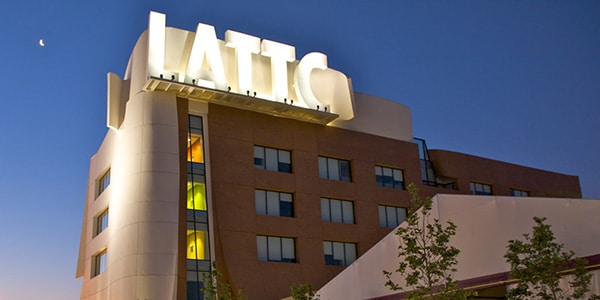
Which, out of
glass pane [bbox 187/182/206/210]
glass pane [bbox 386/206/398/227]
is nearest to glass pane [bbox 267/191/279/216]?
glass pane [bbox 187/182/206/210]

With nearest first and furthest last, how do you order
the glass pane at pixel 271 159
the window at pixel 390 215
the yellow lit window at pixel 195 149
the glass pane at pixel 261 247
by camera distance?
the glass pane at pixel 261 247
the yellow lit window at pixel 195 149
the glass pane at pixel 271 159
the window at pixel 390 215

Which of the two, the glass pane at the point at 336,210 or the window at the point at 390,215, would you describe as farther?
the window at the point at 390,215

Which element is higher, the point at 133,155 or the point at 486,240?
the point at 133,155

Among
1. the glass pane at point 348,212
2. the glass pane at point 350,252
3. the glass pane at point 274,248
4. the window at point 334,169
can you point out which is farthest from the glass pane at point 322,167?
the glass pane at point 274,248

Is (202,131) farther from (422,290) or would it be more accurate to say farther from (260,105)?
(422,290)

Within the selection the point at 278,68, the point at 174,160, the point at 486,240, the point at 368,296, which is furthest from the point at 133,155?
the point at 486,240

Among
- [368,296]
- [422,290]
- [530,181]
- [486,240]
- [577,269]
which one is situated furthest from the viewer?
[530,181]

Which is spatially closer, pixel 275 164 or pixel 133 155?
pixel 133 155

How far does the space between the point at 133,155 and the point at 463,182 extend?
3512 cm

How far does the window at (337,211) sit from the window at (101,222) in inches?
758

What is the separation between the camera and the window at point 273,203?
173ft

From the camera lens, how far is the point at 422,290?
2247cm

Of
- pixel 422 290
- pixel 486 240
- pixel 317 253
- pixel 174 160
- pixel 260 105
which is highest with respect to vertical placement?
pixel 260 105

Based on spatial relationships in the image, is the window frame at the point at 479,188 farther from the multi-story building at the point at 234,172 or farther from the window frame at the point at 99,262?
the window frame at the point at 99,262
